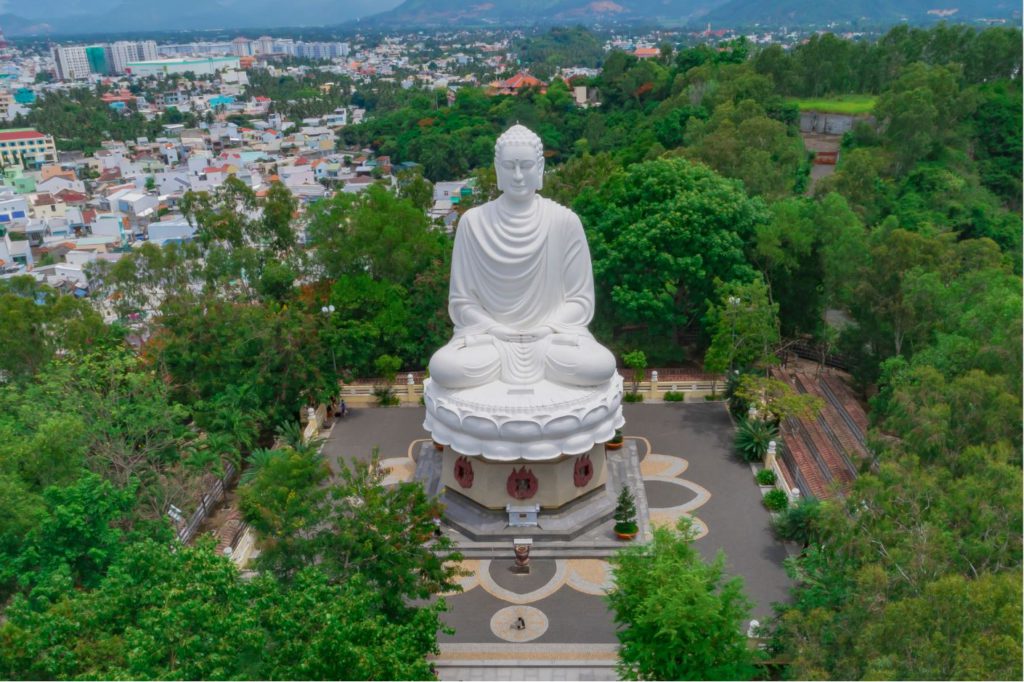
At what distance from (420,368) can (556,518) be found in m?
9.15

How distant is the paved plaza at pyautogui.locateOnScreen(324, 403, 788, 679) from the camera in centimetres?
1405

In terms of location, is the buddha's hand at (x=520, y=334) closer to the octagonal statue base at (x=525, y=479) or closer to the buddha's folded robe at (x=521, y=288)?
the buddha's folded robe at (x=521, y=288)

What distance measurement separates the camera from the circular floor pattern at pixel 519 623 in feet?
47.5

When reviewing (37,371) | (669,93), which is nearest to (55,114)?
(669,93)

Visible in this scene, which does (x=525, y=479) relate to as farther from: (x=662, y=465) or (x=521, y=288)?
(x=662, y=465)

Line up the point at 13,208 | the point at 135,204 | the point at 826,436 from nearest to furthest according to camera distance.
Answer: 1. the point at 826,436
2. the point at 13,208
3. the point at 135,204

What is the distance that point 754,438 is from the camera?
19.5 metres

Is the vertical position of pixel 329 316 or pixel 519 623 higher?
pixel 329 316

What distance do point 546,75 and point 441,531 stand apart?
436 ft

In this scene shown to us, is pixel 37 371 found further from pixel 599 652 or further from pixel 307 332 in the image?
pixel 599 652

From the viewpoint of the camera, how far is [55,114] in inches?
4724

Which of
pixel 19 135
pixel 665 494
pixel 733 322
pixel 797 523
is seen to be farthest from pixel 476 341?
pixel 19 135

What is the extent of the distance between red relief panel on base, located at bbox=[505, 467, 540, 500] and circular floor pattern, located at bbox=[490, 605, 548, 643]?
8.14ft

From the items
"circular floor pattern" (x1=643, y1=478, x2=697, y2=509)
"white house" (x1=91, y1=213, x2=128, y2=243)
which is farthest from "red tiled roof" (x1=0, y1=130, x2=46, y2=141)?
"circular floor pattern" (x1=643, y1=478, x2=697, y2=509)
